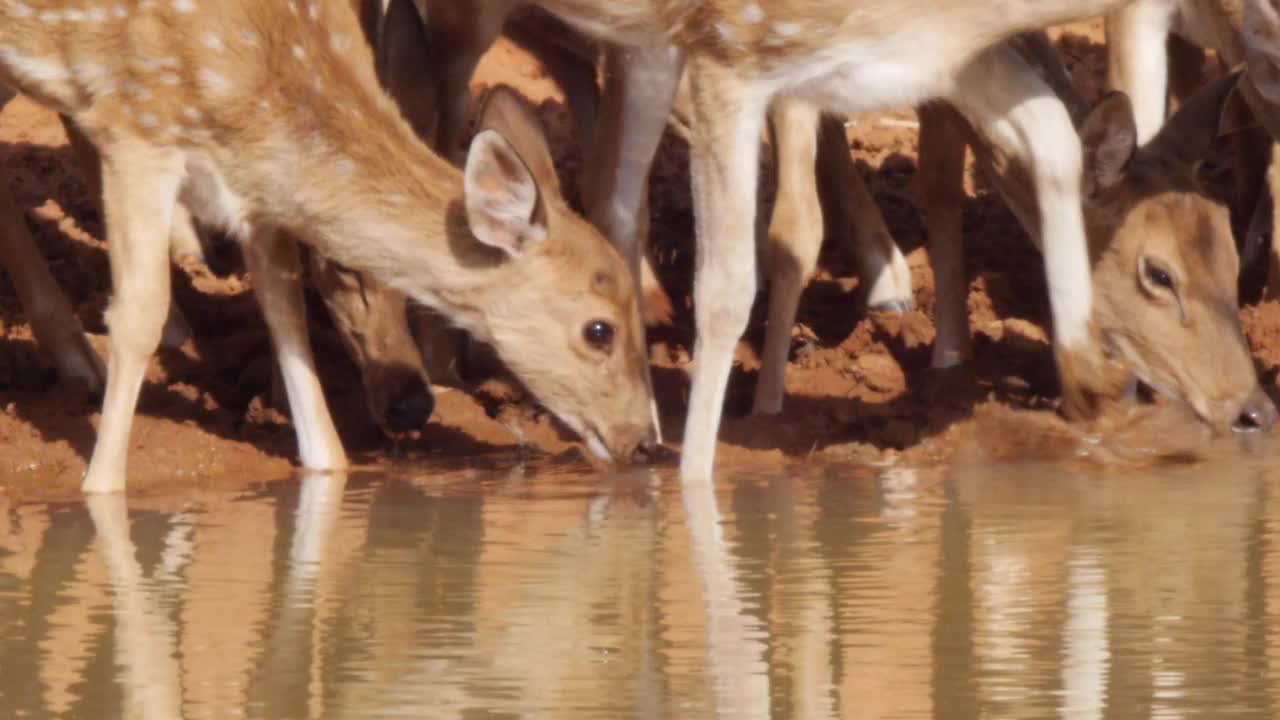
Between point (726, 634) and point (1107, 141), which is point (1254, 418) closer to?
point (1107, 141)

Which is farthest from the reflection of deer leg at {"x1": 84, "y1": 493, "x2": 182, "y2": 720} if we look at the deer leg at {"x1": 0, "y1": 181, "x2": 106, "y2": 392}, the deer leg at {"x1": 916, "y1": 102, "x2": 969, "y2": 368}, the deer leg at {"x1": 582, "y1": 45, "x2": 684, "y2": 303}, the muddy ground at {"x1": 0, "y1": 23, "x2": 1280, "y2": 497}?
the deer leg at {"x1": 916, "y1": 102, "x2": 969, "y2": 368}

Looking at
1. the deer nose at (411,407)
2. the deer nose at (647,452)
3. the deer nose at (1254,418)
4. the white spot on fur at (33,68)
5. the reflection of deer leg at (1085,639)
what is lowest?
the reflection of deer leg at (1085,639)

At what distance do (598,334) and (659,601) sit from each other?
2.90m

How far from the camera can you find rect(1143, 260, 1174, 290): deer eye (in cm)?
909

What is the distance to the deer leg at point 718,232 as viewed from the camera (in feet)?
26.7

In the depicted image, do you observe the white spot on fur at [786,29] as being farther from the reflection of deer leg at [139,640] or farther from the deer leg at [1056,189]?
the reflection of deer leg at [139,640]

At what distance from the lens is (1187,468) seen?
823 centimetres

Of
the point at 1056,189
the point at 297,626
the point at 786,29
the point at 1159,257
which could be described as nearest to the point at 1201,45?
the point at 1159,257

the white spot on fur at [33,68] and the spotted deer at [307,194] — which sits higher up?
the white spot on fur at [33,68]

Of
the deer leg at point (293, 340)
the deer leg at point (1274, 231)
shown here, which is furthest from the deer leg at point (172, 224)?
the deer leg at point (1274, 231)

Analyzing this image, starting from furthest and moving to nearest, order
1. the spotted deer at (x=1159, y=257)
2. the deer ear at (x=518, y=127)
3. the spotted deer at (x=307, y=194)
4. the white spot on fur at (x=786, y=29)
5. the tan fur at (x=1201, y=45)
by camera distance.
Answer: the tan fur at (x=1201, y=45), the spotted deer at (x=1159, y=257), the deer ear at (x=518, y=127), the spotted deer at (x=307, y=194), the white spot on fur at (x=786, y=29)

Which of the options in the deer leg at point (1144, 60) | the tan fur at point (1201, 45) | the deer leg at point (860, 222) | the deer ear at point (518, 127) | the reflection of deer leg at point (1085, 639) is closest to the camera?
the reflection of deer leg at point (1085, 639)

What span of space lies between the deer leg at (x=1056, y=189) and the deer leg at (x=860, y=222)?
205 cm

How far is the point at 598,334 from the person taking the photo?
870 centimetres
